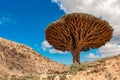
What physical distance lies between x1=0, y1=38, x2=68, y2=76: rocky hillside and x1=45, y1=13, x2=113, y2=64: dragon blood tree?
37.8ft

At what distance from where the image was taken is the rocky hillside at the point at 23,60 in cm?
4506

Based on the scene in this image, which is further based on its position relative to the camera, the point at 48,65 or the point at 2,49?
the point at 48,65

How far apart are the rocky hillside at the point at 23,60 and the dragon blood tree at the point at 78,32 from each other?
454 inches

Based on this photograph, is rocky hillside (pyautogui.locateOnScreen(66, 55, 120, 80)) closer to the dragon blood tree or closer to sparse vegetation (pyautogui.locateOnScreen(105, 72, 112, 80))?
sparse vegetation (pyautogui.locateOnScreen(105, 72, 112, 80))

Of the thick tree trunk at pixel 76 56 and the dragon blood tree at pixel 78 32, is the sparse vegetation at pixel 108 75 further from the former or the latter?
the thick tree trunk at pixel 76 56

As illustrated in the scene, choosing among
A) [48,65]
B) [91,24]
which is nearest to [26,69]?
[48,65]

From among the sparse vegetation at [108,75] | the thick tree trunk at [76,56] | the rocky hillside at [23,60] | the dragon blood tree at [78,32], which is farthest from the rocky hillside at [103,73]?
the rocky hillside at [23,60]

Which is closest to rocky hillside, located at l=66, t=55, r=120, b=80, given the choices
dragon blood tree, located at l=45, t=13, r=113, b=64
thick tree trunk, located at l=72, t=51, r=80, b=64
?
dragon blood tree, located at l=45, t=13, r=113, b=64

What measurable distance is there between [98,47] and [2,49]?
830 inches

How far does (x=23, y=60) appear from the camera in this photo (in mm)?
50031

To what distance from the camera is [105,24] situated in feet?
105

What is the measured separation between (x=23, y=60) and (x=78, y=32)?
824 inches

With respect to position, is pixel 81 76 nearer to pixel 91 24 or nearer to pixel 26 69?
pixel 91 24

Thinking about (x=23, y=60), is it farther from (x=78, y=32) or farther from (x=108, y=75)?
(x=108, y=75)
